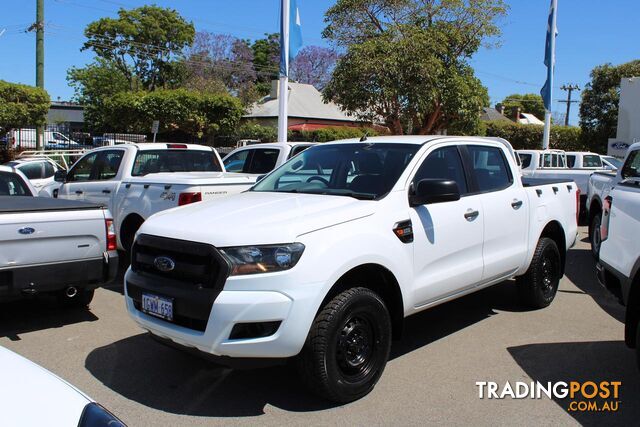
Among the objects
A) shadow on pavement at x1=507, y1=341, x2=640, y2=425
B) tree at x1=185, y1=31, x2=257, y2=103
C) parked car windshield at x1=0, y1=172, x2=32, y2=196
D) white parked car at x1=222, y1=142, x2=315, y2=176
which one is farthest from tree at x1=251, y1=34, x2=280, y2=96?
shadow on pavement at x1=507, y1=341, x2=640, y2=425

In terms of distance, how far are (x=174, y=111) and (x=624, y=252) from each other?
107 feet

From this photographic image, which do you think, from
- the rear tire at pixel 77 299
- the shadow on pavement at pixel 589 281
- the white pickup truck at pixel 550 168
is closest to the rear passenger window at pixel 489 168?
the shadow on pavement at pixel 589 281

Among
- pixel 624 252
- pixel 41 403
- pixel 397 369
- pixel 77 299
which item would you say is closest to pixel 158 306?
pixel 41 403

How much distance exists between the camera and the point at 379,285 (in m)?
4.45

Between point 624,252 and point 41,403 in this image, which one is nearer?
point 41,403

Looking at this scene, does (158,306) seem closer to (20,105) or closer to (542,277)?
(542,277)

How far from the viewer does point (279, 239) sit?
3719 millimetres

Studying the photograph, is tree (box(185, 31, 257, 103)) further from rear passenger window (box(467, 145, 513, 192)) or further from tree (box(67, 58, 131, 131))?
rear passenger window (box(467, 145, 513, 192))

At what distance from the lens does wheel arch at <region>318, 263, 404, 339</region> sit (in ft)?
13.4

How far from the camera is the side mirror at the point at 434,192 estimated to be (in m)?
4.50

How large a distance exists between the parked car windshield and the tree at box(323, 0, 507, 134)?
1461cm

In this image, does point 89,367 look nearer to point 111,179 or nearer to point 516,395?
point 516,395

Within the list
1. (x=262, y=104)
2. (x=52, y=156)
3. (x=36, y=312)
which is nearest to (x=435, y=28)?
(x=52, y=156)

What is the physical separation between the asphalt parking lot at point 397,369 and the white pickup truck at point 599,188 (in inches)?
96.8
